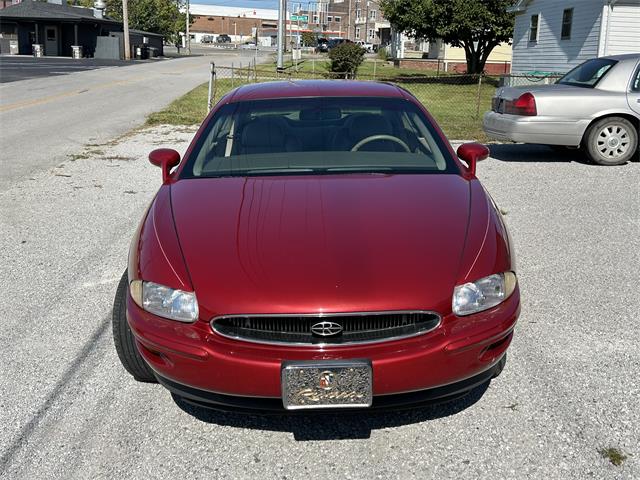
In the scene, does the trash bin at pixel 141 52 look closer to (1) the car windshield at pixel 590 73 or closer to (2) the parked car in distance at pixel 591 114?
(1) the car windshield at pixel 590 73

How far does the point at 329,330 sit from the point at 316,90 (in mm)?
2383

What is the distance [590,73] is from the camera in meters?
10.2

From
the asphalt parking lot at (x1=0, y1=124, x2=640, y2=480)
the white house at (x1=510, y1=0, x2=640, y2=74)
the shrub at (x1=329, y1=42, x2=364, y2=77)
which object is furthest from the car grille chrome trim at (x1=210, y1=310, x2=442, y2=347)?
the shrub at (x1=329, y1=42, x2=364, y2=77)

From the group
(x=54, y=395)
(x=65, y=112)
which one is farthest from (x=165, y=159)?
(x=65, y=112)

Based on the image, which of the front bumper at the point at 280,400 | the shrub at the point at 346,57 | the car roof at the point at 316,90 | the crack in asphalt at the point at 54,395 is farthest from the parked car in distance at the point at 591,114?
the shrub at the point at 346,57

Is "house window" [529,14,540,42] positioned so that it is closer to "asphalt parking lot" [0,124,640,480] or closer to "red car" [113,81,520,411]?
"asphalt parking lot" [0,124,640,480]

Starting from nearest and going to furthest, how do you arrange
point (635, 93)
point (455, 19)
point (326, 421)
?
point (326, 421)
point (635, 93)
point (455, 19)

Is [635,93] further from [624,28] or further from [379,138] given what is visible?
[624,28]

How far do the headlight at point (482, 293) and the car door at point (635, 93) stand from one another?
25.5ft

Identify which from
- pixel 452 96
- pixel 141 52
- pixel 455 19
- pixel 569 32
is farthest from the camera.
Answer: pixel 141 52

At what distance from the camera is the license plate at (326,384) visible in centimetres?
265

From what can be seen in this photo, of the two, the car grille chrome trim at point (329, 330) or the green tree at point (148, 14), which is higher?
the green tree at point (148, 14)

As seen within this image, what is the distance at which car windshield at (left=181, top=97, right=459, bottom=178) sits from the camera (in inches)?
157

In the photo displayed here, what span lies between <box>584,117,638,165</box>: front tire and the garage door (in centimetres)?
1178
